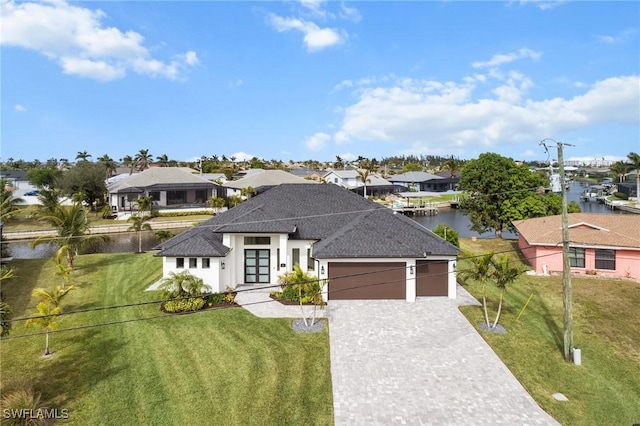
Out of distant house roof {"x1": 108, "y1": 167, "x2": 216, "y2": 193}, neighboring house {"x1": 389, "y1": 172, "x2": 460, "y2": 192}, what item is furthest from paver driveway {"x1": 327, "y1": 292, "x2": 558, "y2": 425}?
neighboring house {"x1": 389, "y1": 172, "x2": 460, "y2": 192}

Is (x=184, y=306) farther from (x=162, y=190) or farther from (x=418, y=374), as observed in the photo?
(x=162, y=190)

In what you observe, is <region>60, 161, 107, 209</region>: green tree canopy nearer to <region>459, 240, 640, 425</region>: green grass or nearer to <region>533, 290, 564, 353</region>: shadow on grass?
<region>459, 240, 640, 425</region>: green grass

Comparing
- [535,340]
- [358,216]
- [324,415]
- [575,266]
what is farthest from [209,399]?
[575,266]

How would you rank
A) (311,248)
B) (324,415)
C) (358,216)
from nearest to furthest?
(324,415)
(311,248)
(358,216)

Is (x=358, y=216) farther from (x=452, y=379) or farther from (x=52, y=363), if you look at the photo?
(x=52, y=363)

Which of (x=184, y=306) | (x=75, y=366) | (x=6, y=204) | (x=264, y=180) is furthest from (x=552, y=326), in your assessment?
(x=264, y=180)

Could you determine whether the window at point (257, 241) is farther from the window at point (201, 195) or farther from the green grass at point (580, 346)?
the window at point (201, 195)

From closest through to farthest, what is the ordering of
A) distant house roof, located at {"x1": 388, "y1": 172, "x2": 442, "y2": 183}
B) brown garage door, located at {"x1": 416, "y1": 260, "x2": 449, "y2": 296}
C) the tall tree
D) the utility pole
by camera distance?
the utility pole → brown garage door, located at {"x1": 416, "y1": 260, "x2": 449, "y2": 296} → the tall tree → distant house roof, located at {"x1": 388, "y1": 172, "x2": 442, "y2": 183}

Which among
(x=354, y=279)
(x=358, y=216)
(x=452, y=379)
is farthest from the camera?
(x=358, y=216)
